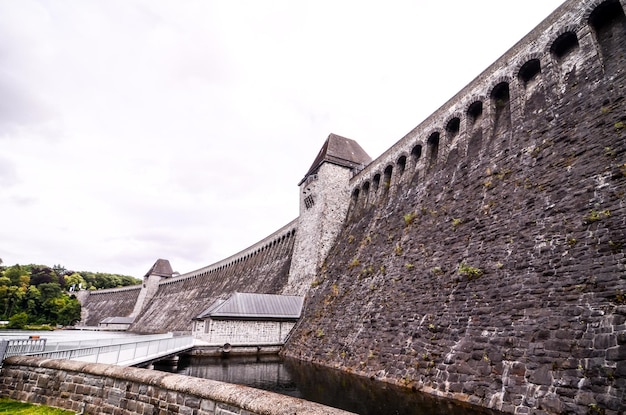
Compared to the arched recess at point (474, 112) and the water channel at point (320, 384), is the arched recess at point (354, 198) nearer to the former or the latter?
the arched recess at point (474, 112)

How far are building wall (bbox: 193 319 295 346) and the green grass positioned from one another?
44.5 feet

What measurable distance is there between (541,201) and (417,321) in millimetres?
4864

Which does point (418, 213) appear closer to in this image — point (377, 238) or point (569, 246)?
point (377, 238)

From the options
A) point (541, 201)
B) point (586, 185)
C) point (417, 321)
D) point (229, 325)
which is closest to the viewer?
point (586, 185)

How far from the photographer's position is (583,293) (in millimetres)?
6523

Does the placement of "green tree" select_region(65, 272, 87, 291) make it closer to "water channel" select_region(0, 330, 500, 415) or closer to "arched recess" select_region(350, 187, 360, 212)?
"arched recess" select_region(350, 187, 360, 212)

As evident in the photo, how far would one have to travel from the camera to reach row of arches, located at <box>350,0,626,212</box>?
10266 millimetres

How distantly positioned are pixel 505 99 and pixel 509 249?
7.91 metres

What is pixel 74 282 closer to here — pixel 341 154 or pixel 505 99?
pixel 341 154

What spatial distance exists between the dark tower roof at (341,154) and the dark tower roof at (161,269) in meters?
51.1

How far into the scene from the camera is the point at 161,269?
223 feet

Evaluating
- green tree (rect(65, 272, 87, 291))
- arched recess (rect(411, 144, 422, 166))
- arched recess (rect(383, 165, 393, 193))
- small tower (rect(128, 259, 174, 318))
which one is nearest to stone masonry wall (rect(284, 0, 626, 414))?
arched recess (rect(411, 144, 422, 166))

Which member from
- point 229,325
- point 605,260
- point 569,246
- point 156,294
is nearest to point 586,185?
point 569,246

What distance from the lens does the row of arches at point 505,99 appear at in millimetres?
10266
